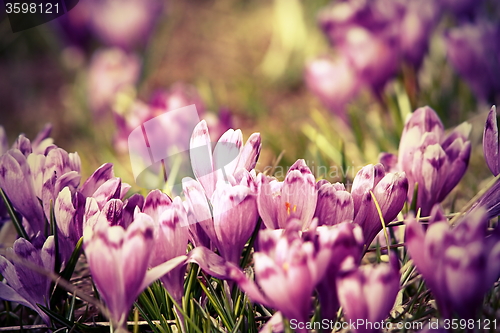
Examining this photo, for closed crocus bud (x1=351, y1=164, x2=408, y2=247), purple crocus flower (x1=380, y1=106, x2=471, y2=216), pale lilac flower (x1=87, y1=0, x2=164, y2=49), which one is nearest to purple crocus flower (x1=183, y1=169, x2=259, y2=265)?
closed crocus bud (x1=351, y1=164, x2=408, y2=247)

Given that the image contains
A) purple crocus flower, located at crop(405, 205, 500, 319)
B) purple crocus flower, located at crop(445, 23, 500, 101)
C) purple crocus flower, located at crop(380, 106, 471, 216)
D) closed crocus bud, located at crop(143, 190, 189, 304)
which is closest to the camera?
purple crocus flower, located at crop(405, 205, 500, 319)

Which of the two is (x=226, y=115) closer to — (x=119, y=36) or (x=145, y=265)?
(x=145, y=265)

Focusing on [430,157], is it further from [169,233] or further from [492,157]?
[169,233]

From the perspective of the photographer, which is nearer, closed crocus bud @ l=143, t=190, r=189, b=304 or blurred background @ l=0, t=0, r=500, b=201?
closed crocus bud @ l=143, t=190, r=189, b=304

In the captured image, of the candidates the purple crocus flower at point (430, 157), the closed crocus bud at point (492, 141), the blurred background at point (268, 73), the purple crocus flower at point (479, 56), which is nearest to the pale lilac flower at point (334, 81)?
the blurred background at point (268, 73)

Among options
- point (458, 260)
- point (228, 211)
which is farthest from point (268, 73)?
point (458, 260)

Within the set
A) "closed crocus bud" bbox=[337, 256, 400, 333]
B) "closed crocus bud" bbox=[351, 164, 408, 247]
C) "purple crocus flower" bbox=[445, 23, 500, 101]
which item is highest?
"purple crocus flower" bbox=[445, 23, 500, 101]

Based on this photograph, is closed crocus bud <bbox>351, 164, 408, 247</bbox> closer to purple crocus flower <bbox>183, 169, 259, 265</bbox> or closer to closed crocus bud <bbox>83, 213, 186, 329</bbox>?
purple crocus flower <bbox>183, 169, 259, 265</bbox>
